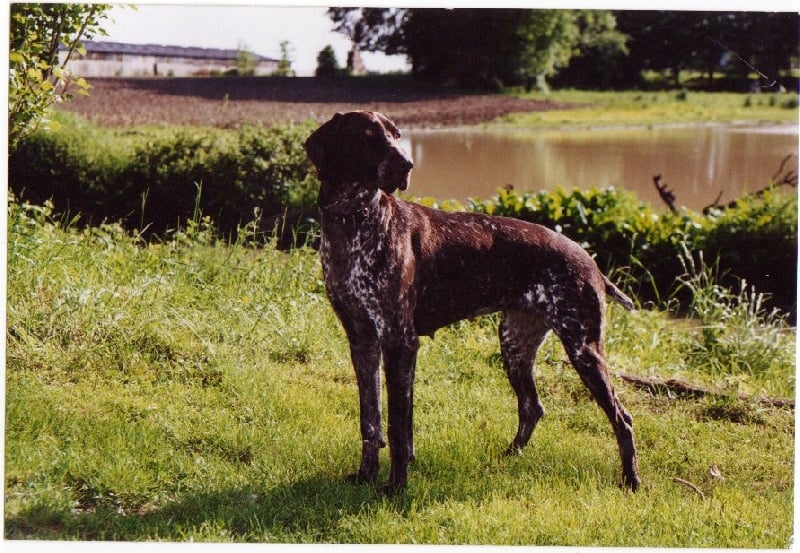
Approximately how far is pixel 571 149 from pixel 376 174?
3.86m

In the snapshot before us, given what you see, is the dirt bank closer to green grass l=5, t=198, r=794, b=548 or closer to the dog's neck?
green grass l=5, t=198, r=794, b=548

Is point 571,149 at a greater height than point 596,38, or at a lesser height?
lesser

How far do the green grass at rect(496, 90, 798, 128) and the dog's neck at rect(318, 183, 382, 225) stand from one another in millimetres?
2604

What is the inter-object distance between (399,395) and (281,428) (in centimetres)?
97

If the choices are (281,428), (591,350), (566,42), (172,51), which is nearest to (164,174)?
(172,51)

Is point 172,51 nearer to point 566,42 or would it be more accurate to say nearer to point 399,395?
point 566,42

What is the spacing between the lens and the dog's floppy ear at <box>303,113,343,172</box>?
12.0 ft

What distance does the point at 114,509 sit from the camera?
389 cm

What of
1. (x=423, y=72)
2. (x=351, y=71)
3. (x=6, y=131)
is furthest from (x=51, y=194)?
(x=423, y=72)

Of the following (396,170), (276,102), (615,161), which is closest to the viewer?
(396,170)

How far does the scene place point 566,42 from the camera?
18.5 feet

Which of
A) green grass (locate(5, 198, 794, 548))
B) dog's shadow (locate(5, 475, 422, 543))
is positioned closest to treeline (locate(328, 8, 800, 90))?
green grass (locate(5, 198, 794, 548))

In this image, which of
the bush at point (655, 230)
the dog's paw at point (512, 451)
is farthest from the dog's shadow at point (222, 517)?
the bush at point (655, 230)

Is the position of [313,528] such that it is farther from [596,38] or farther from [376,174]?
[596,38]
